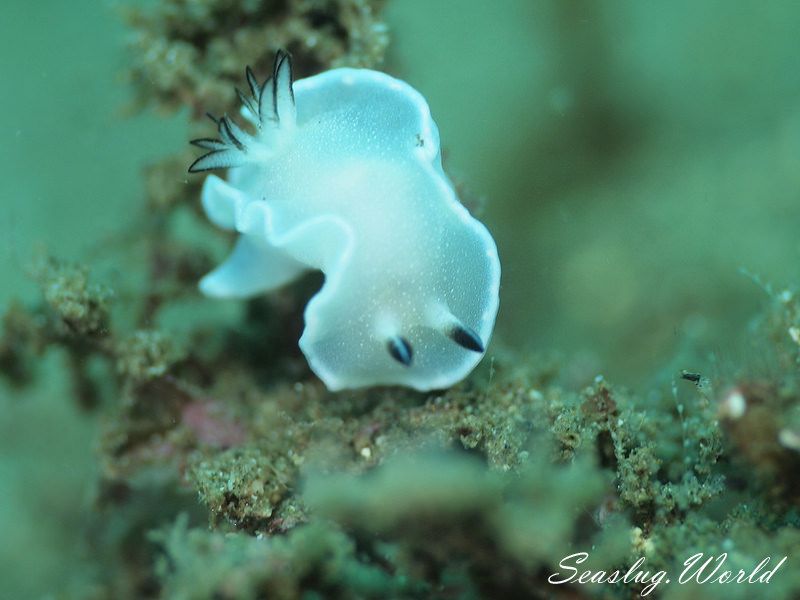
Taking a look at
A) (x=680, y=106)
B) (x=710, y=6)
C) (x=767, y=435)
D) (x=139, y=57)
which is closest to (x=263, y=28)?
(x=139, y=57)

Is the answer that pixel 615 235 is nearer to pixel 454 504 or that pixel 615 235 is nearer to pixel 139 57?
pixel 139 57

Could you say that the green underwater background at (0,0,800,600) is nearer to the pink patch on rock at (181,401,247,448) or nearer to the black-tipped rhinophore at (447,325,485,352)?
the pink patch on rock at (181,401,247,448)

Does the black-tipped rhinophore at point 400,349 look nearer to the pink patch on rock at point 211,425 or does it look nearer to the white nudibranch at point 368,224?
the white nudibranch at point 368,224

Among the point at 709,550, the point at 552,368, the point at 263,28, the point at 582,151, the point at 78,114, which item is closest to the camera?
the point at 709,550

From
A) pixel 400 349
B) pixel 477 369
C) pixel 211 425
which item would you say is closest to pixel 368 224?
pixel 400 349

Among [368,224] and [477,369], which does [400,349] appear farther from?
[477,369]

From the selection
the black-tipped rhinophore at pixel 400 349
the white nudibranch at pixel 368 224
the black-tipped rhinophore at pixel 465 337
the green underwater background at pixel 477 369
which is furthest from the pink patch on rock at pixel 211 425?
the black-tipped rhinophore at pixel 465 337

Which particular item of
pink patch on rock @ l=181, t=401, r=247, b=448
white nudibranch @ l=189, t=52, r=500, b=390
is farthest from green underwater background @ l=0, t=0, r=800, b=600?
white nudibranch @ l=189, t=52, r=500, b=390
